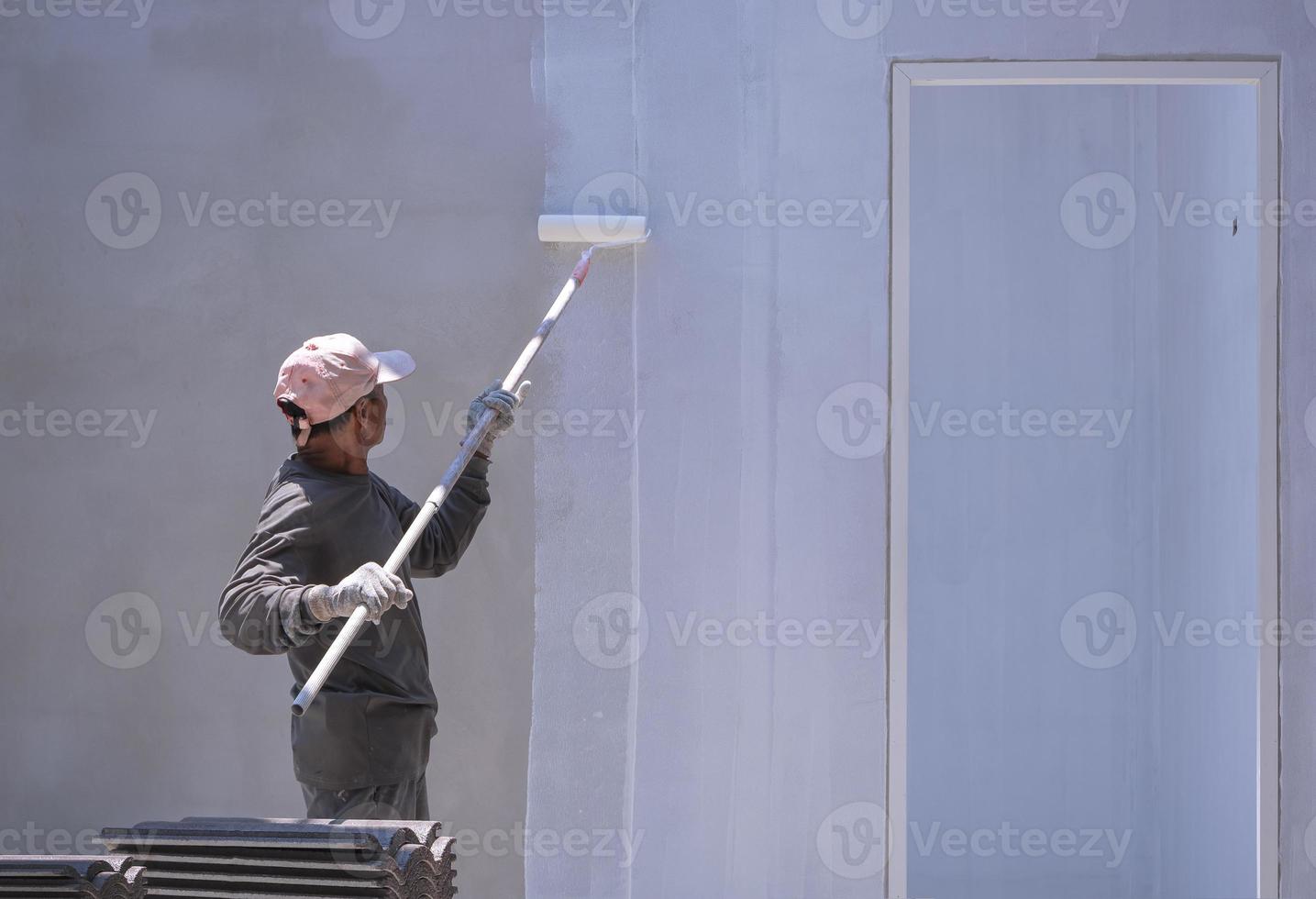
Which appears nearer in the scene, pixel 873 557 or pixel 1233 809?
pixel 873 557

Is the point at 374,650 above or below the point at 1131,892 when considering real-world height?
above

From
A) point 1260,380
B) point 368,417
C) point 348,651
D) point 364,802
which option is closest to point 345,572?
point 348,651

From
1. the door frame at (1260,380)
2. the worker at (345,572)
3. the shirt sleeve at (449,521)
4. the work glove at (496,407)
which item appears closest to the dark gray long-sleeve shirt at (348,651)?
the worker at (345,572)

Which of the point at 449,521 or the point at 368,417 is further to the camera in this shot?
the point at 449,521

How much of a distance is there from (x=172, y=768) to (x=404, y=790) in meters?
0.94

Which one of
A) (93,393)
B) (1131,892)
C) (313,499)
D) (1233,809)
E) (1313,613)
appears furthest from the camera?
(1131,892)

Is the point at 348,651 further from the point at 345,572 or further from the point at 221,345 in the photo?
the point at 221,345

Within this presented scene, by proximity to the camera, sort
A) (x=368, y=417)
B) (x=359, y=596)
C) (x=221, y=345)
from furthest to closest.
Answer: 1. (x=221, y=345)
2. (x=368, y=417)
3. (x=359, y=596)

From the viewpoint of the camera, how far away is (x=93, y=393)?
10.2ft

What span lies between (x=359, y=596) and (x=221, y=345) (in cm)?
127

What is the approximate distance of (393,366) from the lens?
2.52 metres

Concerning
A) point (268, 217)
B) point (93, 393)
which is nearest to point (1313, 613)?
point (268, 217)

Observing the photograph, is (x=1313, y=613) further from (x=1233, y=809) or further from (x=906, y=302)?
(x=906, y=302)

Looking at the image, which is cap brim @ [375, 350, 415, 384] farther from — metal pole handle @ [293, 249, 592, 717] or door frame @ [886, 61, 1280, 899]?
door frame @ [886, 61, 1280, 899]
